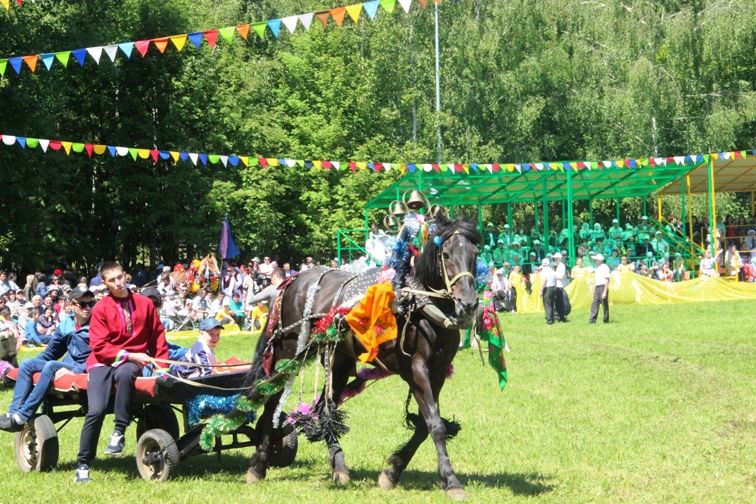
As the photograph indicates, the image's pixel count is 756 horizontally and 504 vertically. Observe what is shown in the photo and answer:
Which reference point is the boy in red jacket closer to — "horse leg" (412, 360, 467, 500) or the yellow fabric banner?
"horse leg" (412, 360, 467, 500)

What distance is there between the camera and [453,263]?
29.4ft

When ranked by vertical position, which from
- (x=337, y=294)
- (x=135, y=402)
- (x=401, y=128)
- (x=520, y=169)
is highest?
(x=401, y=128)

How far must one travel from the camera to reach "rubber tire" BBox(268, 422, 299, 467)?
10.7 meters

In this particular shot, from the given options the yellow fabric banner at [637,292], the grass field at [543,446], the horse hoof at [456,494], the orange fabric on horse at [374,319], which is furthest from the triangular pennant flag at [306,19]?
the yellow fabric banner at [637,292]

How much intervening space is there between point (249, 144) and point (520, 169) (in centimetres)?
1611

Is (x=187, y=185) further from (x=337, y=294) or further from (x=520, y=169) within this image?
(x=337, y=294)

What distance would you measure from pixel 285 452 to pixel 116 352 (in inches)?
76.5

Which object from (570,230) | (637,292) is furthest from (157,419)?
(570,230)

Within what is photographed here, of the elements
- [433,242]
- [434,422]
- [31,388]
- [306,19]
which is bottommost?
[434,422]

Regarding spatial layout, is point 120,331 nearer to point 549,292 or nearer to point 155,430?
point 155,430

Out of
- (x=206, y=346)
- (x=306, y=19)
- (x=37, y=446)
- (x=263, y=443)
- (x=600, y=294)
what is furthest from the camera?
(x=600, y=294)

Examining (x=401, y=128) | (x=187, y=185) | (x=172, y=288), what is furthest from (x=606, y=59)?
Result: (x=172, y=288)

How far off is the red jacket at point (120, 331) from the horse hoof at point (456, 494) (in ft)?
10.5

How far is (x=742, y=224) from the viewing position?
4212cm
